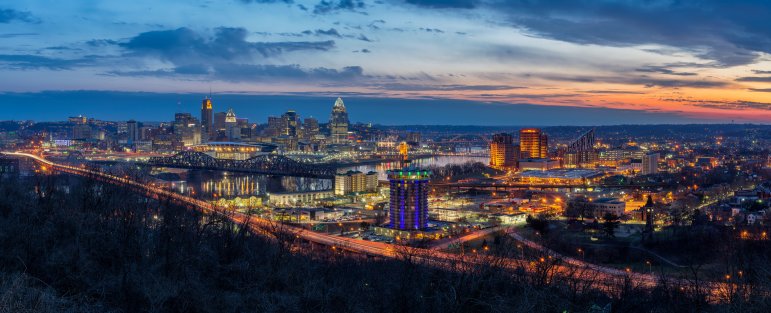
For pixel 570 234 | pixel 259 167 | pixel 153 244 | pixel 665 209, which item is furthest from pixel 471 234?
pixel 259 167

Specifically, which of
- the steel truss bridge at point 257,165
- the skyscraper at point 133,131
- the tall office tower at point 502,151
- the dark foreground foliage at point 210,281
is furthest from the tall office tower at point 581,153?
the skyscraper at point 133,131

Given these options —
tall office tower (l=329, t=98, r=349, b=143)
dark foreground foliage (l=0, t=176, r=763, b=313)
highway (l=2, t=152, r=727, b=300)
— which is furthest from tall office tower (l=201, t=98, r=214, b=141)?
dark foreground foliage (l=0, t=176, r=763, b=313)

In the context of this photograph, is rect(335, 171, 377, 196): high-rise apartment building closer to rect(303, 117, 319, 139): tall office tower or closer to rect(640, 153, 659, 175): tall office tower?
rect(640, 153, 659, 175): tall office tower

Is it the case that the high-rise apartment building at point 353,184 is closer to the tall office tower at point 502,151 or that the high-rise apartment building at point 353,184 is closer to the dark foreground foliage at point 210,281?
the dark foreground foliage at point 210,281

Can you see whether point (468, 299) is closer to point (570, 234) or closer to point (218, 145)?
point (570, 234)

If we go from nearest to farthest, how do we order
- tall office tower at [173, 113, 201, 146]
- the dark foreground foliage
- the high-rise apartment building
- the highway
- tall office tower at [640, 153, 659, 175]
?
the dark foreground foliage → the highway → the high-rise apartment building → tall office tower at [640, 153, 659, 175] → tall office tower at [173, 113, 201, 146]

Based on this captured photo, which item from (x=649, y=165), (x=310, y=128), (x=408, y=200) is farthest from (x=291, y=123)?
(x=408, y=200)

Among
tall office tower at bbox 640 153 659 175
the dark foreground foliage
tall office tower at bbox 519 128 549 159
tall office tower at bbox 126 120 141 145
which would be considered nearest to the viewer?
the dark foreground foliage
